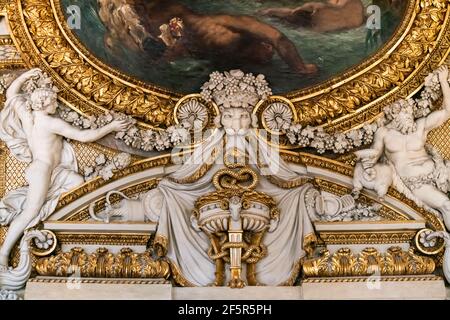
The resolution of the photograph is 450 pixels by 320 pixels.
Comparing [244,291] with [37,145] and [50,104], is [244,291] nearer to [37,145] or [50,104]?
[37,145]

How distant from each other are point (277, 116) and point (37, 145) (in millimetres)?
2463

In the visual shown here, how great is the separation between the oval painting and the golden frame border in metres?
0.12

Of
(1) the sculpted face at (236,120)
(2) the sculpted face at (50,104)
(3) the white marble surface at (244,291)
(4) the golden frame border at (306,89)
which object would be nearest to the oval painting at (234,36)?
(4) the golden frame border at (306,89)

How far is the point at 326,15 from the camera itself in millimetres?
15016

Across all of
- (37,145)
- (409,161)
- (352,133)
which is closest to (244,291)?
(352,133)

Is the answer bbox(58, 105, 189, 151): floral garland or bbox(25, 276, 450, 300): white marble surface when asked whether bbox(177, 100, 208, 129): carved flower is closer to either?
bbox(58, 105, 189, 151): floral garland

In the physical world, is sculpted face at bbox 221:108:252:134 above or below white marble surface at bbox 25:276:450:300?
above

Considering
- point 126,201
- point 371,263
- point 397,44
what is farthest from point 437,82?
point 126,201

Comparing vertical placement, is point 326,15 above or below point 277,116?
above

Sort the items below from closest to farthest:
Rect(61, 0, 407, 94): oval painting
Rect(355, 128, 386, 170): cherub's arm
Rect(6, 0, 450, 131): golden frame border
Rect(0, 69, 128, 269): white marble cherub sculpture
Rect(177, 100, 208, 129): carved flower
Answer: Rect(0, 69, 128, 269): white marble cherub sculpture < Rect(355, 128, 386, 170): cherub's arm < Rect(177, 100, 208, 129): carved flower < Rect(6, 0, 450, 131): golden frame border < Rect(61, 0, 407, 94): oval painting

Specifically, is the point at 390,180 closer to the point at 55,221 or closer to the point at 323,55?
the point at 323,55

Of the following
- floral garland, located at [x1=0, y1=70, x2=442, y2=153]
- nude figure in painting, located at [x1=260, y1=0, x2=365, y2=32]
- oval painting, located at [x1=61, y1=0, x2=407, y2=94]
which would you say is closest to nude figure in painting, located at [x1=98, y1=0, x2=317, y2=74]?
oval painting, located at [x1=61, y1=0, x2=407, y2=94]

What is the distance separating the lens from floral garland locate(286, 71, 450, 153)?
47.6 ft

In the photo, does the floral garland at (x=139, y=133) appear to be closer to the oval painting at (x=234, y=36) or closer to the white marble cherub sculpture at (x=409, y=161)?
the oval painting at (x=234, y=36)
